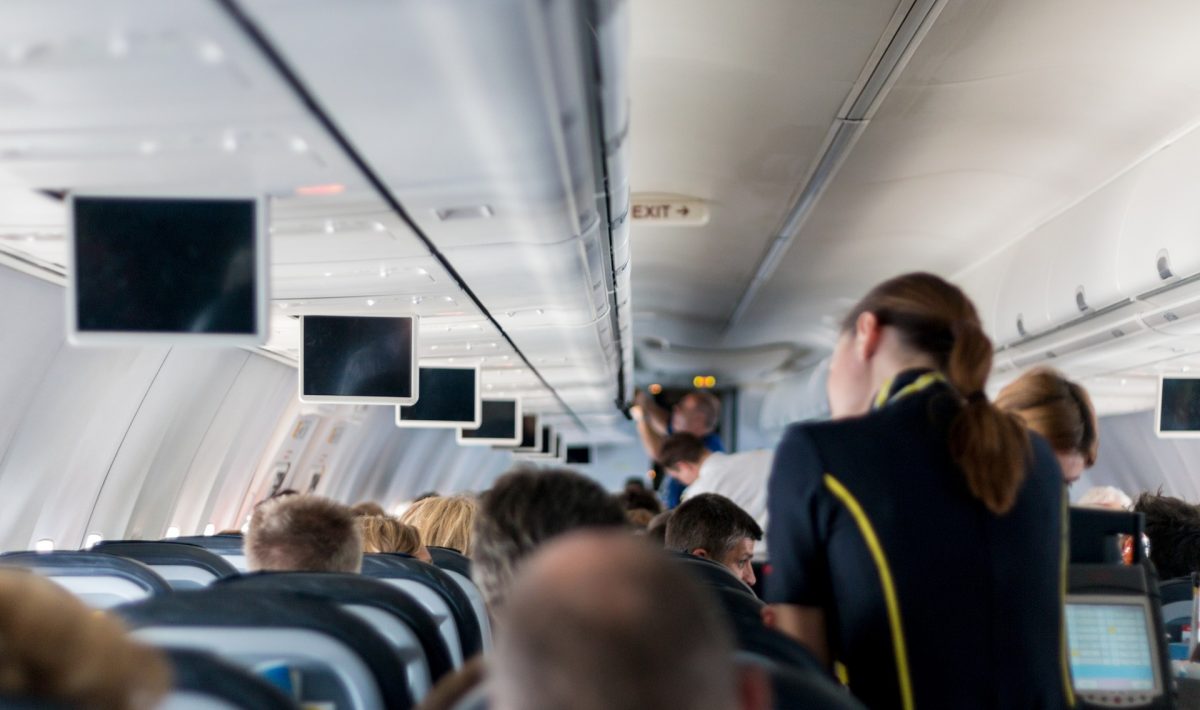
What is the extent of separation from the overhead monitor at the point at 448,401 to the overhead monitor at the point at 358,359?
291cm

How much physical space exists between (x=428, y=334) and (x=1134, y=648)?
6143 mm

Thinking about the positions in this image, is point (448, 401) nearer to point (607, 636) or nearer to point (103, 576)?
point (103, 576)

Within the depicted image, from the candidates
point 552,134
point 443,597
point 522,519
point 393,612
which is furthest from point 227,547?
point 522,519

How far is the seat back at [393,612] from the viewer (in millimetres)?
2717

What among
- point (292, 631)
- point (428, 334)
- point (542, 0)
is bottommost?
point (292, 631)

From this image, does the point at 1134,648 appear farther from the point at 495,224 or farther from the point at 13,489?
the point at 13,489

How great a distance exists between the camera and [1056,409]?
372cm

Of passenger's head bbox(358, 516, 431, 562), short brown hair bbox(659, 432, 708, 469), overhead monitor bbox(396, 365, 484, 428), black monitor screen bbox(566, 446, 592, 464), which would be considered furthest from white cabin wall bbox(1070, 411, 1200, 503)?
black monitor screen bbox(566, 446, 592, 464)

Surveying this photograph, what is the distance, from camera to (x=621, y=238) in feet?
20.6

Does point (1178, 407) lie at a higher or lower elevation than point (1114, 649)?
higher

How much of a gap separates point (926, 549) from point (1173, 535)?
3937 millimetres

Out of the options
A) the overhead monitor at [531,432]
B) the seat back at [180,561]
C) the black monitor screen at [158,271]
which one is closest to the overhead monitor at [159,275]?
the black monitor screen at [158,271]

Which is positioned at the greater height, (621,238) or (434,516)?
(621,238)

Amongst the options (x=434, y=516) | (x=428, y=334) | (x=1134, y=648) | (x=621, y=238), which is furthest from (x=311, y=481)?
(x=1134, y=648)
